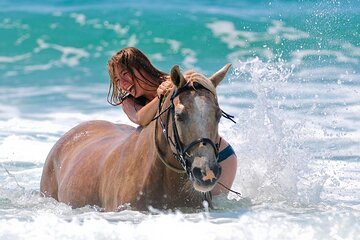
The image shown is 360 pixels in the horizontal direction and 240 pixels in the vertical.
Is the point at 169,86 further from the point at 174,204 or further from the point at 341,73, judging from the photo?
the point at 341,73

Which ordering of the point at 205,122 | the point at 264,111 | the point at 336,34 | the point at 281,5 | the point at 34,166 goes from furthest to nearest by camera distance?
the point at 281,5 → the point at 336,34 → the point at 34,166 → the point at 264,111 → the point at 205,122

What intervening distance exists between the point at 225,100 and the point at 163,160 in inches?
304

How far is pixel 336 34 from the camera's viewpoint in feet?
63.7

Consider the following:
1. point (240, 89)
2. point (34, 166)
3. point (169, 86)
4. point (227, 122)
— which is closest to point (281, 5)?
point (240, 89)

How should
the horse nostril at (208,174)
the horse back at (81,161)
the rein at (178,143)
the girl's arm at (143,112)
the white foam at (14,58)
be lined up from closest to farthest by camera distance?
the horse nostril at (208,174)
the rein at (178,143)
the girl's arm at (143,112)
the horse back at (81,161)
the white foam at (14,58)

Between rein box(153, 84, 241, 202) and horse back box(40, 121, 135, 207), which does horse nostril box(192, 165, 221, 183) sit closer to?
rein box(153, 84, 241, 202)

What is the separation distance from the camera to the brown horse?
540 centimetres

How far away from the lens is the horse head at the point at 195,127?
530 cm

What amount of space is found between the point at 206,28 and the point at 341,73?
6032 millimetres

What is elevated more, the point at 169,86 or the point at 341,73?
the point at 169,86

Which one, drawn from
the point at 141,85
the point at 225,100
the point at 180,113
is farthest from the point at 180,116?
the point at 225,100

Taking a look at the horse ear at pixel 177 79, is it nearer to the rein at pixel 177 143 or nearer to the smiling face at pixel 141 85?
the rein at pixel 177 143

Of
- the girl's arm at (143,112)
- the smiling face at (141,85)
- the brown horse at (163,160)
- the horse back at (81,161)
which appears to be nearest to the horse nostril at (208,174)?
the brown horse at (163,160)

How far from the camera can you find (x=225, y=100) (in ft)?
44.1
